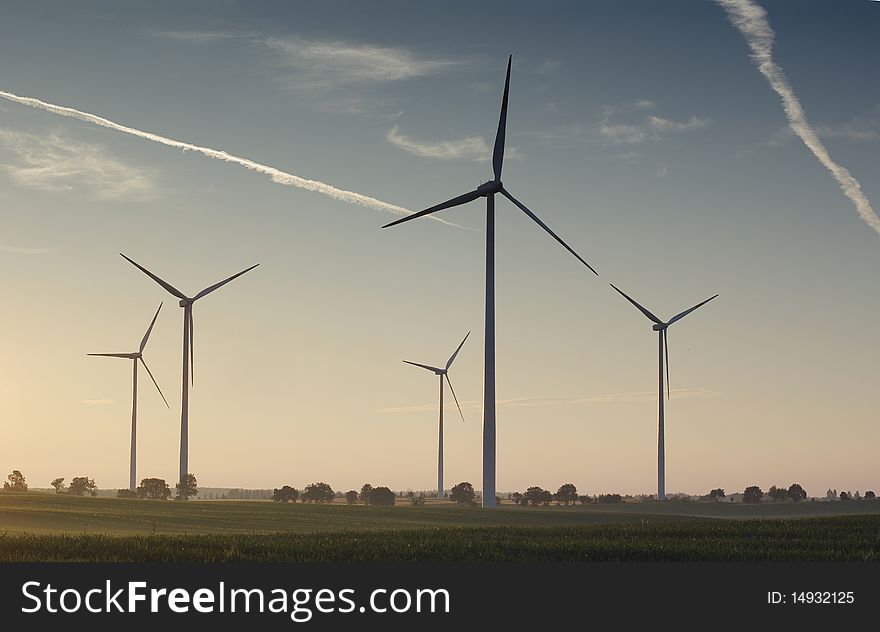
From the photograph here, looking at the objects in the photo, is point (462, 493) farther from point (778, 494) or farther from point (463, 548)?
point (463, 548)

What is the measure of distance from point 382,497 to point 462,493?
17204mm

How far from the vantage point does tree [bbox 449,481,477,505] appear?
175225mm

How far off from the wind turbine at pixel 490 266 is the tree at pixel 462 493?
275ft

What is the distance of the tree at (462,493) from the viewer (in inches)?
6899

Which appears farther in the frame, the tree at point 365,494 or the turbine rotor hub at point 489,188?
the tree at point 365,494

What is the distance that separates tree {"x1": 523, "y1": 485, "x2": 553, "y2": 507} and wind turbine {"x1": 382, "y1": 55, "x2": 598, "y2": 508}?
86.7 meters

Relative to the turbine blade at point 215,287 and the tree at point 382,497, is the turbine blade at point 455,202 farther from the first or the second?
the tree at point 382,497

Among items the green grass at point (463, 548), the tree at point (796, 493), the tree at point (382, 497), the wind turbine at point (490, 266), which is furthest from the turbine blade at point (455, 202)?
the tree at point (796, 493)

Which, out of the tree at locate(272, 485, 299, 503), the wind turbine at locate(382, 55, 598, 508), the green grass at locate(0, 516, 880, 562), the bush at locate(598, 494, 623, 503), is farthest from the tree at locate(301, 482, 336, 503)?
the green grass at locate(0, 516, 880, 562)

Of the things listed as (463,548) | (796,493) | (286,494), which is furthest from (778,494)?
(463,548)

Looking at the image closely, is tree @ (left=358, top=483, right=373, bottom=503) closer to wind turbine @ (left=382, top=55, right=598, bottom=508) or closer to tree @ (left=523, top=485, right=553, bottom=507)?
tree @ (left=523, top=485, right=553, bottom=507)

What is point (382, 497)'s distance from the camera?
17262 cm

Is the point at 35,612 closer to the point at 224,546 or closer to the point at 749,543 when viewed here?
the point at 224,546

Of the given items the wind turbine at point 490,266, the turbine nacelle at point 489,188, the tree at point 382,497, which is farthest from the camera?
the tree at point 382,497
